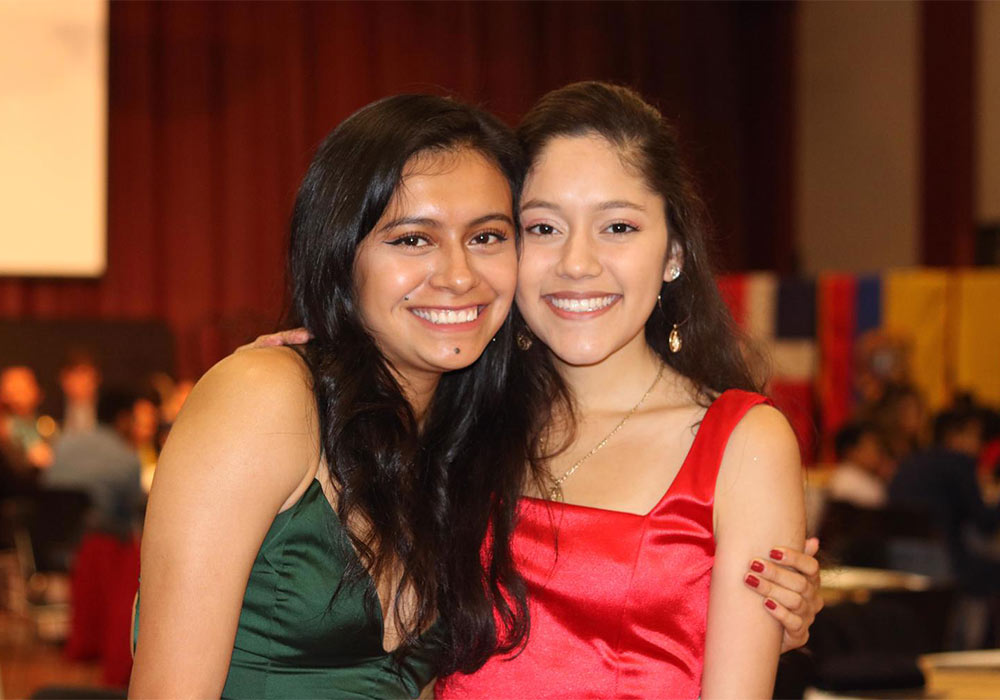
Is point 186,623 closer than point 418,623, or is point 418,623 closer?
point 186,623

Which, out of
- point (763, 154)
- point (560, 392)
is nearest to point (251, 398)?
point (560, 392)

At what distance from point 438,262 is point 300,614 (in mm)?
580

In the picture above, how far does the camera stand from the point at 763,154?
460 inches

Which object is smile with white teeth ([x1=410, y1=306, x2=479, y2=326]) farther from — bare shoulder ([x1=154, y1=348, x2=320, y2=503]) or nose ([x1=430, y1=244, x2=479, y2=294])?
bare shoulder ([x1=154, y1=348, x2=320, y2=503])

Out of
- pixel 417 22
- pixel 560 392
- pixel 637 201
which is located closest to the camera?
pixel 637 201

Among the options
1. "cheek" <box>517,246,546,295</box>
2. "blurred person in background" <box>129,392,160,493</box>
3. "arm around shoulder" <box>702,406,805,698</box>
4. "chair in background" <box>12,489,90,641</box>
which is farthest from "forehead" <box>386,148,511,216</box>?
"blurred person in background" <box>129,392,160,493</box>

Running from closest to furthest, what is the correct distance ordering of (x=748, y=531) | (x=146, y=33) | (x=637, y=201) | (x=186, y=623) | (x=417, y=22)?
(x=186, y=623) → (x=748, y=531) → (x=637, y=201) → (x=146, y=33) → (x=417, y=22)

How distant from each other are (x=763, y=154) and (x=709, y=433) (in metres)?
10.1

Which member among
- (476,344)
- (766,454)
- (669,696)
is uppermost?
(476,344)

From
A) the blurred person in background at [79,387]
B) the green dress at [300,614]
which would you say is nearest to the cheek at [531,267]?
the green dress at [300,614]

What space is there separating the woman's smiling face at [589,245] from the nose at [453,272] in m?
0.18

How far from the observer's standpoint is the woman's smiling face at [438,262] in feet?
6.31

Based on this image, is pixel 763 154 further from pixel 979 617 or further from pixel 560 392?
pixel 560 392

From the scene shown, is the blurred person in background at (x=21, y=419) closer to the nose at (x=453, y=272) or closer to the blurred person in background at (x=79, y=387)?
the blurred person in background at (x=79, y=387)
